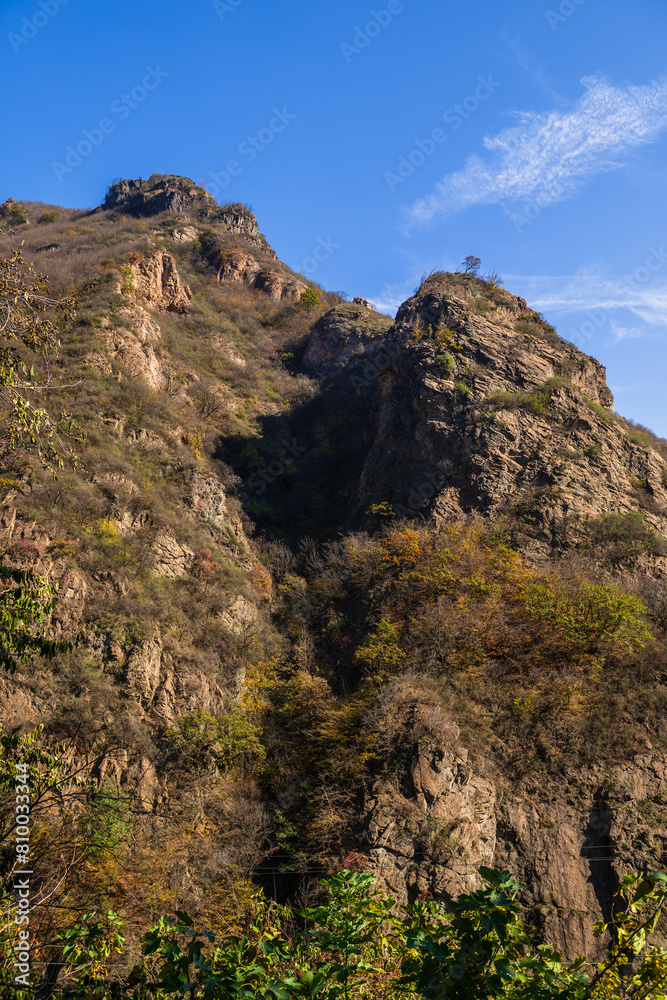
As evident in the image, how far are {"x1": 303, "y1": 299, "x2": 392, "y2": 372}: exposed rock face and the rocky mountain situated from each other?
964 centimetres

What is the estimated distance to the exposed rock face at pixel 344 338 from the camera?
43.9 m

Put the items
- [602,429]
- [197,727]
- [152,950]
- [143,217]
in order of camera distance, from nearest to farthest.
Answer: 1. [152,950]
2. [197,727]
3. [602,429]
4. [143,217]

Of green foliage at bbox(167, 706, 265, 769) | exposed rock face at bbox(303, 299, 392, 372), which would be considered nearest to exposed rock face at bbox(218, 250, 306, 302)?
exposed rock face at bbox(303, 299, 392, 372)

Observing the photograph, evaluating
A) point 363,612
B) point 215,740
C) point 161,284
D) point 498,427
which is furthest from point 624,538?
point 161,284

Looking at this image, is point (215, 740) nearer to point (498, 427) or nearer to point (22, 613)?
point (22, 613)

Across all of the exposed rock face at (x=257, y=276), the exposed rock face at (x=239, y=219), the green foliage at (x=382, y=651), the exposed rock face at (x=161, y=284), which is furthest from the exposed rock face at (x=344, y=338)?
the green foliage at (x=382, y=651)

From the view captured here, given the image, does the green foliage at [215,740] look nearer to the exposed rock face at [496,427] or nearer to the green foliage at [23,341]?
the exposed rock face at [496,427]

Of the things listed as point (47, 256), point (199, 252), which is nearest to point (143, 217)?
point (199, 252)

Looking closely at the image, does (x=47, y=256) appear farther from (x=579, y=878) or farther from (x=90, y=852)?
(x=579, y=878)

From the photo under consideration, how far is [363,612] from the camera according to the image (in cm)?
2275

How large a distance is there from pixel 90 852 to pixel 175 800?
4367mm

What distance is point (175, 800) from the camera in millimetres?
15648

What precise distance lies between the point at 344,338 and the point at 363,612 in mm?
29932

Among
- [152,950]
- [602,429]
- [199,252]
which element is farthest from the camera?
[199,252]
